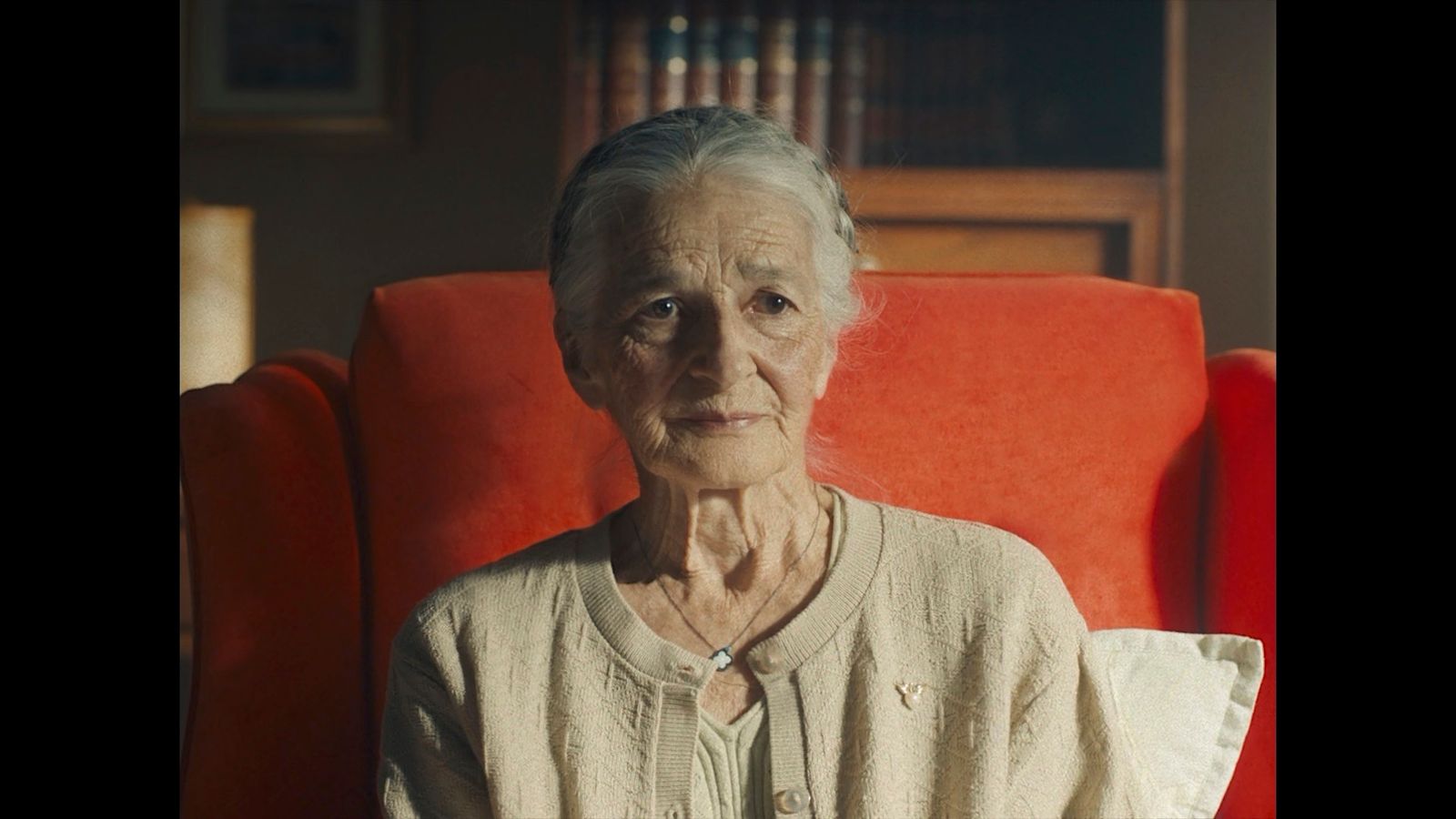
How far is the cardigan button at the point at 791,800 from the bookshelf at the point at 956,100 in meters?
1.99

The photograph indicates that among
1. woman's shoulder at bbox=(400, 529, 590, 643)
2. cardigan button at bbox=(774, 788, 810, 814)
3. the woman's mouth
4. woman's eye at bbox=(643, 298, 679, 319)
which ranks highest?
woman's eye at bbox=(643, 298, 679, 319)

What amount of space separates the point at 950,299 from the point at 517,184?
5.77 feet

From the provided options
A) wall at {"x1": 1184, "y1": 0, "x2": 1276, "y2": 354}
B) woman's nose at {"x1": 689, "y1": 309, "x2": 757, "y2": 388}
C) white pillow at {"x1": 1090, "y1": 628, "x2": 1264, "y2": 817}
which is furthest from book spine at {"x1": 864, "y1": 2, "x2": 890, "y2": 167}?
woman's nose at {"x1": 689, "y1": 309, "x2": 757, "y2": 388}

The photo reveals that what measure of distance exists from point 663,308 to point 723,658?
29 centimetres

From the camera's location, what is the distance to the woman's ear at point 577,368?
1215 millimetres

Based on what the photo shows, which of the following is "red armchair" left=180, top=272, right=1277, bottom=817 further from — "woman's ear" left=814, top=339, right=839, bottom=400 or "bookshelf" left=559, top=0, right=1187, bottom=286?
"bookshelf" left=559, top=0, right=1187, bottom=286

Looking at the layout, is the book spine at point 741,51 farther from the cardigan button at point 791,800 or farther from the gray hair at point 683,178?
the cardigan button at point 791,800

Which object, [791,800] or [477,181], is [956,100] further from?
[791,800]

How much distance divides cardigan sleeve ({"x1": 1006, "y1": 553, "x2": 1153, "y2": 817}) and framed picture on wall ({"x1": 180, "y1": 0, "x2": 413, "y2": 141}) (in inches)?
90.4

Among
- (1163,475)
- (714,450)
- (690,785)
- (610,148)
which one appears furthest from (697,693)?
(1163,475)

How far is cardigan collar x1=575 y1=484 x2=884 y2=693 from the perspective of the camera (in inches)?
44.6

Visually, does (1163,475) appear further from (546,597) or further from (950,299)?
(546,597)

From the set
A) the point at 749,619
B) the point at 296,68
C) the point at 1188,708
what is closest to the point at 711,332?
the point at 749,619
